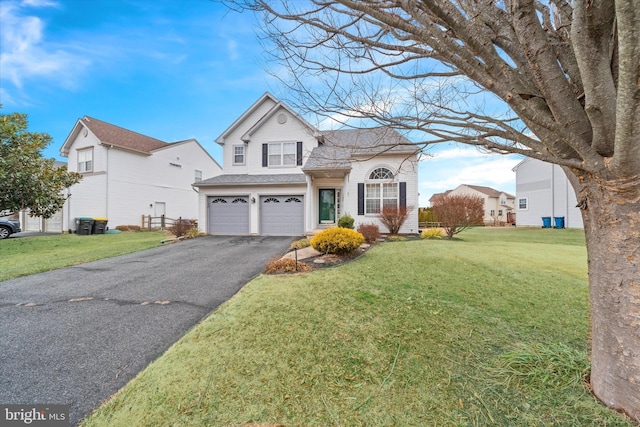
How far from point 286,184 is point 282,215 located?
1737 millimetres

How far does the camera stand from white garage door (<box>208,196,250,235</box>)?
1488 centimetres

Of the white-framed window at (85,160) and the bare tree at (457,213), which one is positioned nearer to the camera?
the bare tree at (457,213)

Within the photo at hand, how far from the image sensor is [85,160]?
1936cm

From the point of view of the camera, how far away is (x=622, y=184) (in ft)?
6.27

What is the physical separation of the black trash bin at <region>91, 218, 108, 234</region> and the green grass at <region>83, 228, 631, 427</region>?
720 inches

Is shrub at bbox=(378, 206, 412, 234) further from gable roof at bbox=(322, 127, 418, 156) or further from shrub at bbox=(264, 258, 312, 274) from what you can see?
shrub at bbox=(264, 258, 312, 274)

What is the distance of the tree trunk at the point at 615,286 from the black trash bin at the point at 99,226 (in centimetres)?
2277

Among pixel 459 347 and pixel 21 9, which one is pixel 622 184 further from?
pixel 21 9

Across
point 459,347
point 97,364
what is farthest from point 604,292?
point 97,364

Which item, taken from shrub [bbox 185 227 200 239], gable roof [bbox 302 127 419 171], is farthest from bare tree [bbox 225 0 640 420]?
shrub [bbox 185 227 200 239]

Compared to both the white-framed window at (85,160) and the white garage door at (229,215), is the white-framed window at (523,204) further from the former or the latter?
the white-framed window at (85,160)

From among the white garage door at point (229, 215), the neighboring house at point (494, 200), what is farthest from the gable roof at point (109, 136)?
the neighboring house at point (494, 200)

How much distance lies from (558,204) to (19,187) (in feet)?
116

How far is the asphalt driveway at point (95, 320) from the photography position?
2.74 m
